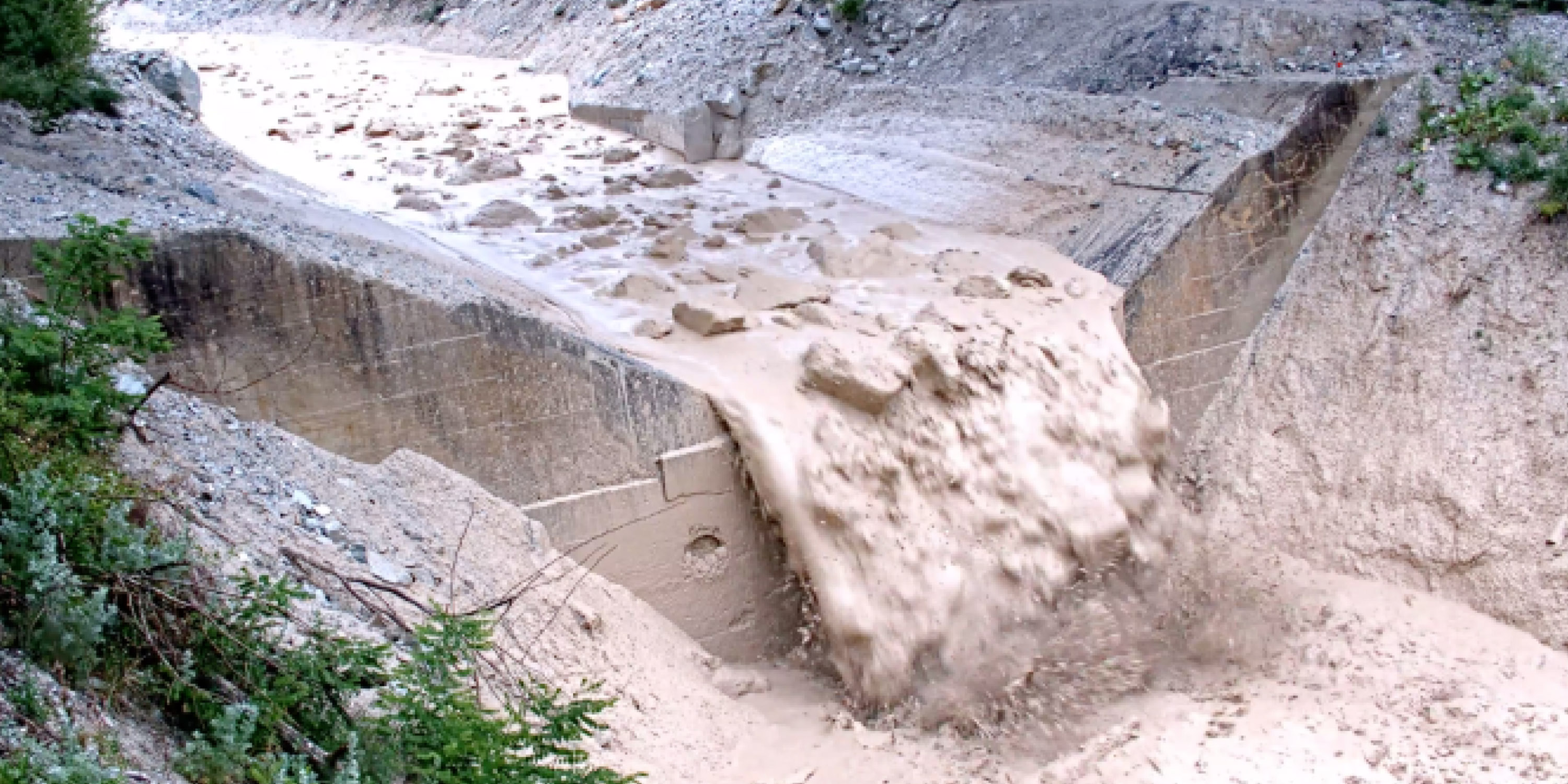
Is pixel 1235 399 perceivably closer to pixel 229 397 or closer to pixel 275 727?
pixel 229 397

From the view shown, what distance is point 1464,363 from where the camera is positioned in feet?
27.9

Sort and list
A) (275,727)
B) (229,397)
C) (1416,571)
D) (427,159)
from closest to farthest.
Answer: (275,727) < (229,397) < (1416,571) < (427,159)

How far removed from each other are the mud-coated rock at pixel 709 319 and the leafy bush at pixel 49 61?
4210mm

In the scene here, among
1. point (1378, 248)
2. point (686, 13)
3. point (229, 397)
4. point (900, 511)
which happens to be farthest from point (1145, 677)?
point (686, 13)

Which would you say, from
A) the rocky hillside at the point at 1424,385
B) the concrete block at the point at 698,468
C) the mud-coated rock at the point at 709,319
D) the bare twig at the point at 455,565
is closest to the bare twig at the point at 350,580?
the bare twig at the point at 455,565

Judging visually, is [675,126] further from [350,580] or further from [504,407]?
[350,580]

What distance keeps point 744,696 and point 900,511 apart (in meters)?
1.27

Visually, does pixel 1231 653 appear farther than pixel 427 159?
No

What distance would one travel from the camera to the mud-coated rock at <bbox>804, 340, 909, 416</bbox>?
7.57 meters

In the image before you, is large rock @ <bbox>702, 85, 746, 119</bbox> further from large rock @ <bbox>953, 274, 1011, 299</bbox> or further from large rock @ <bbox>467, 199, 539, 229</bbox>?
large rock @ <bbox>953, 274, 1011, 299</bbox>

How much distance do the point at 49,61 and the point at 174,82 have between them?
8.51ft

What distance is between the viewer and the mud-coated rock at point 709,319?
806cm

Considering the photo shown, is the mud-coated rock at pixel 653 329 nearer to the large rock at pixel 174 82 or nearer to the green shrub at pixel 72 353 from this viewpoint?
the green shrub at pixel 72 353

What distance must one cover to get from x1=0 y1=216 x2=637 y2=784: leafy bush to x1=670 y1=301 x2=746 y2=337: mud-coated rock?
3355 mm
